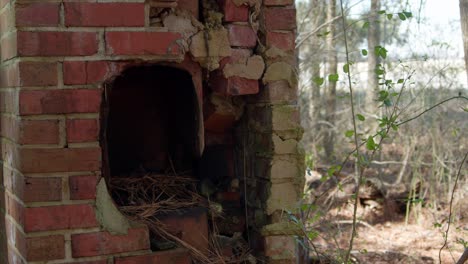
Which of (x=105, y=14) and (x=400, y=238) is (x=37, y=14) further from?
(x=400, y=238)

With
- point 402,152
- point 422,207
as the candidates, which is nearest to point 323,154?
point 402,152

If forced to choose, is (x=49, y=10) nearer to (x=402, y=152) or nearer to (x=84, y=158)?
(x=84, y=158)

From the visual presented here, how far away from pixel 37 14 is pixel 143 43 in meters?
0.37

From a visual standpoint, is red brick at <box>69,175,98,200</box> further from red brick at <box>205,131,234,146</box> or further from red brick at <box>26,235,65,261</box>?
red brick at <box>205,131,234,146</box>

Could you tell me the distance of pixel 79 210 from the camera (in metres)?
1.99

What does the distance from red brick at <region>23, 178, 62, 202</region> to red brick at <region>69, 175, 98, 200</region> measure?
43 millimetres

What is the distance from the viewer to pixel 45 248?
1.96 meters

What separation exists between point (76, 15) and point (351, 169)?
6897 millimetres

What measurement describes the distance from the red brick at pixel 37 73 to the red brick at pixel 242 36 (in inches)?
27.8

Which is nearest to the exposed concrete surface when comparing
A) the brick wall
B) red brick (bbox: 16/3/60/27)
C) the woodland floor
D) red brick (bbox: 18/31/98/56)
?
the brick wall

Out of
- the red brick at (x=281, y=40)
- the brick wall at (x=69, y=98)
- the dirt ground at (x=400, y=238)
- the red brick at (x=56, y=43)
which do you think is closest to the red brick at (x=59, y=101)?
the brick wall at (x=69, y=98)

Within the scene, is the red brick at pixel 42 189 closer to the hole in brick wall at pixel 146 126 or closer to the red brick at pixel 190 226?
the red brick at pixel 190 226

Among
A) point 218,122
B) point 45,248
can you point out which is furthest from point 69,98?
point 218,122

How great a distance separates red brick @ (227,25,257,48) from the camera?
2.28 meters
